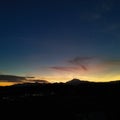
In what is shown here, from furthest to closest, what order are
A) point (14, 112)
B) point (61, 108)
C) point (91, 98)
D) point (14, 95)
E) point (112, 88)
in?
point (14, 95) → point (112, 88) → point (91, 98) → point (61, 108) → point (14, 112)

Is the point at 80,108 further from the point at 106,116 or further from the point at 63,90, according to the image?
the point at 63,90

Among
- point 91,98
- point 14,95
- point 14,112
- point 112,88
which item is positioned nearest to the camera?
point 14,112

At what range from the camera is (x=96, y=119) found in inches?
1335

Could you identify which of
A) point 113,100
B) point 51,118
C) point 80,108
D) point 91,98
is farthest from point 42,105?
point 113,100

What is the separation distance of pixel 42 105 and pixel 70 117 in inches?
164

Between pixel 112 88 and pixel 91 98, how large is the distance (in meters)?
4.73

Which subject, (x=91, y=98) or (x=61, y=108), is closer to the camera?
Answer: (x=61, y=108)

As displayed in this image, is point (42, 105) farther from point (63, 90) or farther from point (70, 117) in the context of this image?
point (63, 90)

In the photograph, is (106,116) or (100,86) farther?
(100,86)

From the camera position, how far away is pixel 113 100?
35469 mm

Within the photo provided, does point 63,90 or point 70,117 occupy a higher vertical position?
point 63,90

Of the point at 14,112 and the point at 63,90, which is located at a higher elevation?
the point at 63,90

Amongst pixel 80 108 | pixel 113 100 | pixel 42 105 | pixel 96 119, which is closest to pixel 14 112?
pixel 42 105

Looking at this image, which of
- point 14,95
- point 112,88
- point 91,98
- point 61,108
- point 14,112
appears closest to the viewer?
point 14,112
